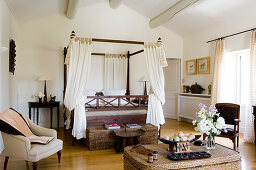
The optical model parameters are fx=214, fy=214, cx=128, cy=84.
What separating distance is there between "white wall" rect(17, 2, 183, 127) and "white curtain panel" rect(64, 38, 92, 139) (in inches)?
86.4

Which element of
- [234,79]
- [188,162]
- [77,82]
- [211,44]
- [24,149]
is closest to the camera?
[188,162]

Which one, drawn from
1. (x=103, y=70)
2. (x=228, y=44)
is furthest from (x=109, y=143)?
(x=228, y=44)

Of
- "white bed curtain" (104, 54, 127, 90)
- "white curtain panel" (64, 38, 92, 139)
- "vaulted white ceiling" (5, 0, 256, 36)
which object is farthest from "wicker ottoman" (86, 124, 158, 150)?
"vaulted white ceiling" (5, 0, 256, 36)

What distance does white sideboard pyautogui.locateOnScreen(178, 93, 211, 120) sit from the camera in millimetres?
6414

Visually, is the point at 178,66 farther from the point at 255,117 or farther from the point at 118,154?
the point at 118,154

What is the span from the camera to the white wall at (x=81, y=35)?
20.0 ft

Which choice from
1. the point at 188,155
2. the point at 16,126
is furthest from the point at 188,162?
the point at 16,126

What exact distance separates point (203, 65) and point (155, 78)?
2405mm

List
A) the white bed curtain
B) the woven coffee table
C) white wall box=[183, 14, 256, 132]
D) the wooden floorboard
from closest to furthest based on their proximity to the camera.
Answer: the woven coffee table → the wooden floorboard → white wall box=[183, 14, 256, 132] → the white bed curtain

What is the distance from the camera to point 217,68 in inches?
227

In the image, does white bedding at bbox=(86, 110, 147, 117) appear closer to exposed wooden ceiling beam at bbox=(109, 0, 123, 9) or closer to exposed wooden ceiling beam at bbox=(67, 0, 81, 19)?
exposed wooden ceiling beam at bbox=(67, 0, 81, 19)

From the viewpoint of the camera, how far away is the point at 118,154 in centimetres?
393

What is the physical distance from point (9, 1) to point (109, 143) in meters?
3.39

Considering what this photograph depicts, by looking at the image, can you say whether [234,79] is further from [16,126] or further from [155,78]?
[16,126]
